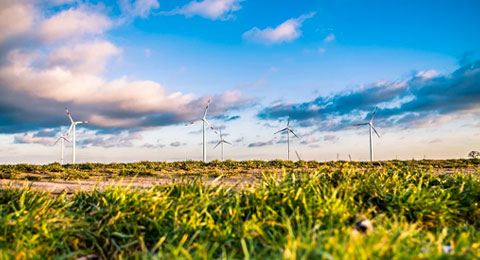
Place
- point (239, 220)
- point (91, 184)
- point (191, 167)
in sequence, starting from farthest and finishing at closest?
point (191, 167)
point (91, 184)
point (239, 220)

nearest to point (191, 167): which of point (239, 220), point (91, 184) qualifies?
point (91, 184)

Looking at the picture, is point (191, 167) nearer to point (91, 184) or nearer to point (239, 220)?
point (91, 184)

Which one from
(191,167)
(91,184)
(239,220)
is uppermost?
(191,167)

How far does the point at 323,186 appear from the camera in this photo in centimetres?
701

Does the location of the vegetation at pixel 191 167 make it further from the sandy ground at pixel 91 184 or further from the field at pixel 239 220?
the field at pixel 239 220

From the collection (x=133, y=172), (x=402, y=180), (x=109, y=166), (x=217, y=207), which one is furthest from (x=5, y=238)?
(x=109, y=166)

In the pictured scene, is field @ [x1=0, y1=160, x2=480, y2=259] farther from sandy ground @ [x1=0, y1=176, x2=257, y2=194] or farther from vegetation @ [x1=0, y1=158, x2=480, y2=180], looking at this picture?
vegetation @ [x1=0, y1=158, x2=480, y2=180]

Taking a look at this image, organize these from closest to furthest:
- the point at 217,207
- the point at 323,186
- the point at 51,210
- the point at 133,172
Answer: the point at 217,207 < the point at 51,210 < the point at 323,186 < the point at 133,172

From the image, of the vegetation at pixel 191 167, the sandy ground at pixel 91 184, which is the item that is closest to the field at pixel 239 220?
the sandy ground at pixel 91 184

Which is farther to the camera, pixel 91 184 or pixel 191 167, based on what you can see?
pixel 191 167

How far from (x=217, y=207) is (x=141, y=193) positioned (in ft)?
4.51

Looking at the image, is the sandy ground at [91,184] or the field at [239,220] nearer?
the field at [239,220]

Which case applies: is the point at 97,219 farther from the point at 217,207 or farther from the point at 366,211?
the point at 366,211

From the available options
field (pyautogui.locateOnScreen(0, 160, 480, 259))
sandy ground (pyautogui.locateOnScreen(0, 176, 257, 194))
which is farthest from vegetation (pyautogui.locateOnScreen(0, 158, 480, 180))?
field (pyautogui.locateOnScreen(0, 160, 480, 259))
